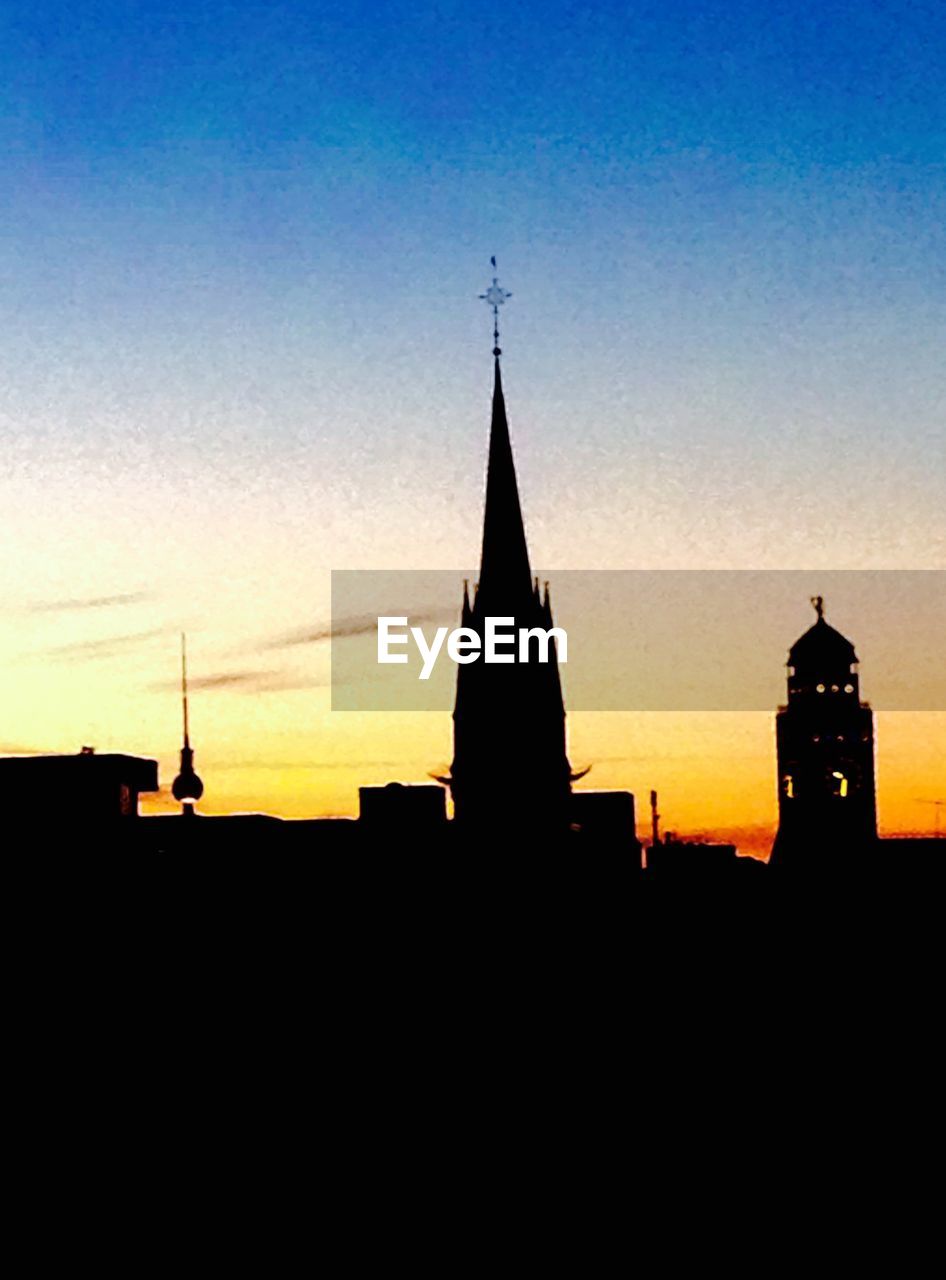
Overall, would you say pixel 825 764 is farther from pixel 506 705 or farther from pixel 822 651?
pixel 506 705

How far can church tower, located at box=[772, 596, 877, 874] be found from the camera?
402ft

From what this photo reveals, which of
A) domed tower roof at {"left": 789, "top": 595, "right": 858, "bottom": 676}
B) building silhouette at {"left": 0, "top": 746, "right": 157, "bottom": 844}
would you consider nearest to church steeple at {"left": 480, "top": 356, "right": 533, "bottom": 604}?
domed tower roof at {"left": 789, "top": 595, "right": 858, "bottom": 676}

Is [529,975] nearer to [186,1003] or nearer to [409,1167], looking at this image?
[186,1003]

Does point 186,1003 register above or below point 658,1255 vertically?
above

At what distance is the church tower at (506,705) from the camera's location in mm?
135000

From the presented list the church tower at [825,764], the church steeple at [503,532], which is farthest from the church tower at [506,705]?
the church tower at [825,764]

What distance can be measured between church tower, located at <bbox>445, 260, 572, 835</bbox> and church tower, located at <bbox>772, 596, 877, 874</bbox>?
54.8ft

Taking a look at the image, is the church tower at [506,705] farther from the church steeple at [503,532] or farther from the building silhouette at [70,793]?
the building silhouette at [70,793]

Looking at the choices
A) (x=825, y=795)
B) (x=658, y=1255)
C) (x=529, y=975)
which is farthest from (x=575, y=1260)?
(x=825, y=795)

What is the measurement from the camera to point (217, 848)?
86562mm

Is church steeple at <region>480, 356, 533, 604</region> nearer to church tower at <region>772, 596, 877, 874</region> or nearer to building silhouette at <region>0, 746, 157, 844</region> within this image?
church tower at <region>772, 596, 877, 874</region>

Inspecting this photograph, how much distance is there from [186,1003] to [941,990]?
1251 inches

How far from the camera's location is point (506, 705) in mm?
138250

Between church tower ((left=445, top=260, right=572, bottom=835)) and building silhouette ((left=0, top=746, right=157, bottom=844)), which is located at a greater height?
church tower ((left=445, top=260, right=572, bottom=835))
